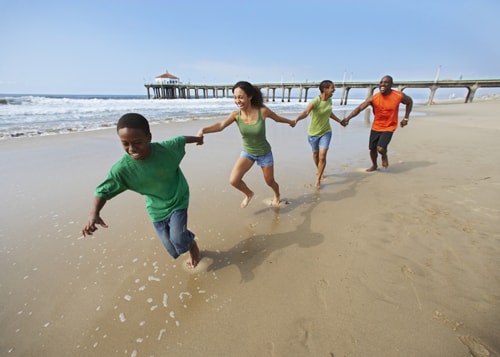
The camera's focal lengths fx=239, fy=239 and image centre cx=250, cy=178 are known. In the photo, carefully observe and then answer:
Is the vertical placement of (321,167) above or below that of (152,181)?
below

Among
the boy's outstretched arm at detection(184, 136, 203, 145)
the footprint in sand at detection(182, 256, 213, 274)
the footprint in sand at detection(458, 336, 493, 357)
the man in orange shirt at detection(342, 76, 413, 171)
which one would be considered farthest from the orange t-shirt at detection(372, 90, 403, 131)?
the footprint in sand at detection(182, 256, 213, 274)

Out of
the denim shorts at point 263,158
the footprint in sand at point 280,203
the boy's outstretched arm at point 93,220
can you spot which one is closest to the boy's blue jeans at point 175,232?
the boy's outstretched arm at point 93,220

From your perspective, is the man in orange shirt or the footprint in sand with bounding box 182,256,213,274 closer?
the footprint in sand with bounding box 182,256,213,274

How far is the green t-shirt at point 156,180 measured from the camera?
5.96ft

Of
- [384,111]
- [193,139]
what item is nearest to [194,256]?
[193,139]

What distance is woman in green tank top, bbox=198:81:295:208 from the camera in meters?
3.01

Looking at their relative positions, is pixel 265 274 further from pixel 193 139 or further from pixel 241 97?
pixel 241 97

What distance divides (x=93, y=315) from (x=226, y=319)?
103 cm

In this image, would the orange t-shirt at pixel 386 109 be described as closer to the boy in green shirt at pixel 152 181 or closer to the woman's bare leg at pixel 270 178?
the woman's bare leg at pixel 270 178

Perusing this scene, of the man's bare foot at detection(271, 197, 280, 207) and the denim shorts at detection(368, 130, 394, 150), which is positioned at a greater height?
the denim shorts at detection(368, 130, 394, 150)

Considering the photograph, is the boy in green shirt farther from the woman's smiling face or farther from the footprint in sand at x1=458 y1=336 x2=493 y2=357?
the footprint in sand at x1=458 y1=336 x2=493 y2=357

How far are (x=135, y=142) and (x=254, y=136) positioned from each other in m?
1.77

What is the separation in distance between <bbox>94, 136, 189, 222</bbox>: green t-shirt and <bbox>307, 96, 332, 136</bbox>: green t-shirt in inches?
117

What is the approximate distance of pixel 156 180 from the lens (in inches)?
77.6
